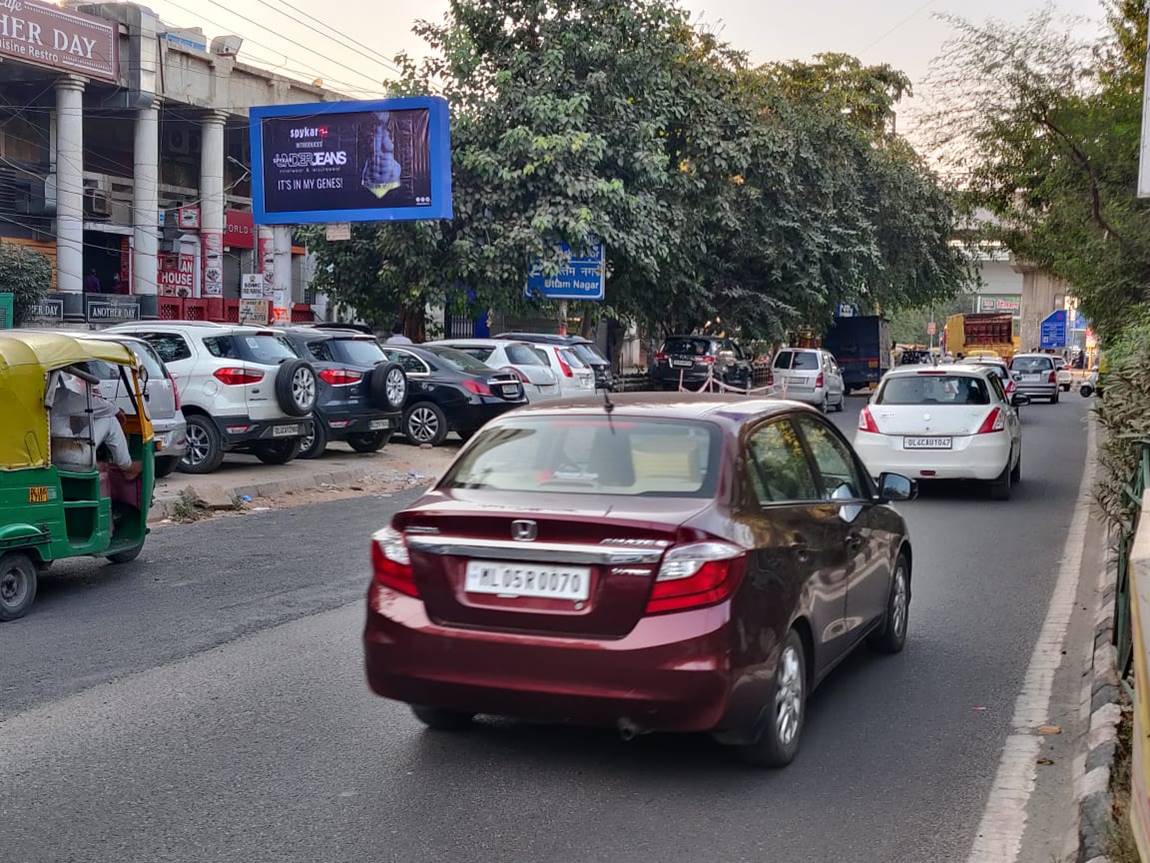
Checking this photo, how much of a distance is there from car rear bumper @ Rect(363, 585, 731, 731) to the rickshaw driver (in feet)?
16.3

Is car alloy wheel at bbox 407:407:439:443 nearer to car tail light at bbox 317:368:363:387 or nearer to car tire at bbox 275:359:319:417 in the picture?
car tail light at bbox 317:368:363:387

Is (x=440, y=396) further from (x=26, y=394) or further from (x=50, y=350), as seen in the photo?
(x=26, y=394)

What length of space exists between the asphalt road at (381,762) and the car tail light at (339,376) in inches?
351

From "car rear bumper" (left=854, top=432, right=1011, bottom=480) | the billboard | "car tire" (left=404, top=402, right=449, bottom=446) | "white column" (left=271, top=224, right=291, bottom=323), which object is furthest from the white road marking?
"white column" (left=271, top=224, right=291, bottom=323)

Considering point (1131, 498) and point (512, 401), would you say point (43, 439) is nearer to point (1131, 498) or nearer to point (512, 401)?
point (1131, 498)

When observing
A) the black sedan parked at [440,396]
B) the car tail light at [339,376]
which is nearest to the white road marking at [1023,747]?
the car tail light at [339,376]

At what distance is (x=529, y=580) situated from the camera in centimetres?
496

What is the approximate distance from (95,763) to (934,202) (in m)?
43.6

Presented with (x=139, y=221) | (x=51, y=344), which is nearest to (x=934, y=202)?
(x=139, y=221)

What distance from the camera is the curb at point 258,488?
13298mm

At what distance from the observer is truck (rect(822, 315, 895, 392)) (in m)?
48.0

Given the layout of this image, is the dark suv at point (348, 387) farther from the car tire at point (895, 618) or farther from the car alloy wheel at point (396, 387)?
the car tire at point (895, 618)

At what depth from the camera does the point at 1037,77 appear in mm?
22500

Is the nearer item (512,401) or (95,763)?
(95,763)
